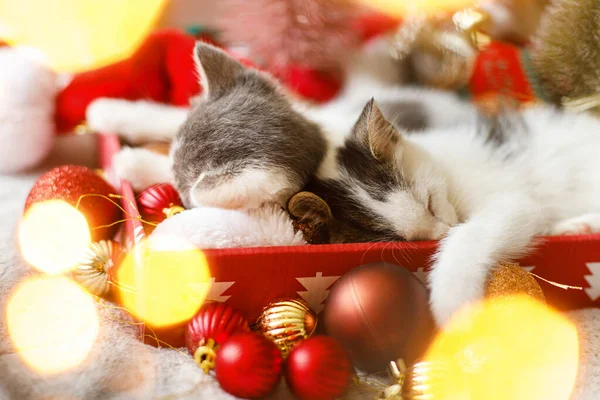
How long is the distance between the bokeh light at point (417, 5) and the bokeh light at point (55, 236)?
1017mm

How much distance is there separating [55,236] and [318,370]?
50cm

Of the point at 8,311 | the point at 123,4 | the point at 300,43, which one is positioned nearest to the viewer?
the point at 8,311

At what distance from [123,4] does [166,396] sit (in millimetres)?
1254

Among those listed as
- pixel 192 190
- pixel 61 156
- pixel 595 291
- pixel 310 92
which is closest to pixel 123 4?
pixel 61 156

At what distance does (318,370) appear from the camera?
639mm

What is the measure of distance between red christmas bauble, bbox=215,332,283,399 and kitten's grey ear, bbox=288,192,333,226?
0.71ft

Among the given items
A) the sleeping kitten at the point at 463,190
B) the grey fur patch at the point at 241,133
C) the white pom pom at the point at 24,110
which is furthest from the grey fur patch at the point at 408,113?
the white pom pom at the point at 24,110

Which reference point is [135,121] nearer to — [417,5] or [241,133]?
[241,133]

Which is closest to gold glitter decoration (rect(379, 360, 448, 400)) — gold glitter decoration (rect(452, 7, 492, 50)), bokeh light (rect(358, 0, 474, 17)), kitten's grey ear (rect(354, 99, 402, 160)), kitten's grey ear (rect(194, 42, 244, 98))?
kitten's grey ear (rect(354, 99, 402, 160))

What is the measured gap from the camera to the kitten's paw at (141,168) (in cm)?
99

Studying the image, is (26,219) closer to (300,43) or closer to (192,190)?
(192,190)

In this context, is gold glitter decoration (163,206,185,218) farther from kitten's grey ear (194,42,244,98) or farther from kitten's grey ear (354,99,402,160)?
kitten's grey ear (354,99,402,160)

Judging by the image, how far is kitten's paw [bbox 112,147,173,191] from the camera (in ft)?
3.24

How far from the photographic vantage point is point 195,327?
715 mm
